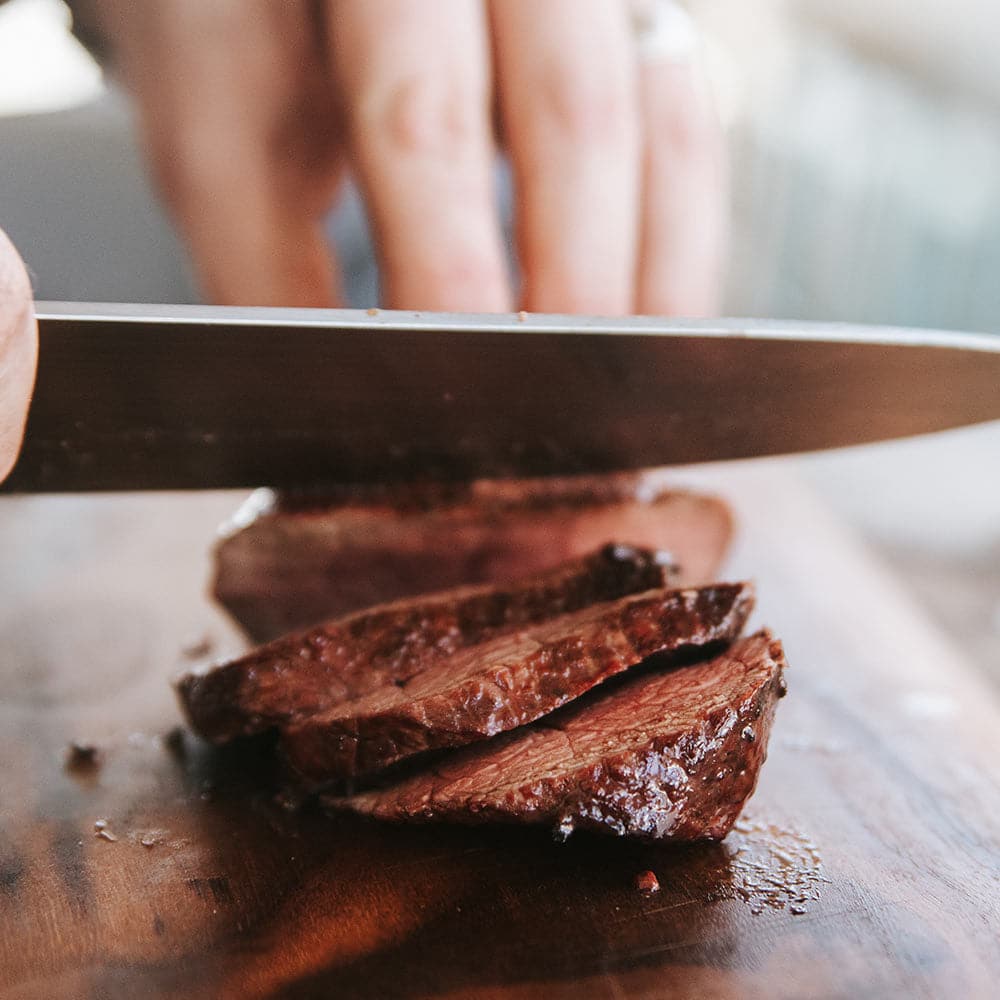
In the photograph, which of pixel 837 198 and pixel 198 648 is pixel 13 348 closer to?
pixel 198 648

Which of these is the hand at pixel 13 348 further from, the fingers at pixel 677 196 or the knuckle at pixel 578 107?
the fingers at pixel 677 196

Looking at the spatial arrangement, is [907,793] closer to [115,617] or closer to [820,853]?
[820,853]

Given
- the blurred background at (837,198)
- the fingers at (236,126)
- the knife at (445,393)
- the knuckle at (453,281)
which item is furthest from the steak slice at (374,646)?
the fingers at (236,126)

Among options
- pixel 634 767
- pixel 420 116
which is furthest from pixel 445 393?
A: pixel 634 767

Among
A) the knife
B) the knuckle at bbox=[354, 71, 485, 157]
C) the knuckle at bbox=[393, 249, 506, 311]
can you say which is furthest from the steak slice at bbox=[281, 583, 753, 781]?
the knuckle at bbox=[354, 71, 485, 157]

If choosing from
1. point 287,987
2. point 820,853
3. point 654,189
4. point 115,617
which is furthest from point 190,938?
point 654,189

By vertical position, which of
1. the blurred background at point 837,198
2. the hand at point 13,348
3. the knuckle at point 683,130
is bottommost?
the blurred background at point 837,198

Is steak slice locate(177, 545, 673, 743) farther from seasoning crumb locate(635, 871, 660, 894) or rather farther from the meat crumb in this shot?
seasoning crumb locate(635, 871, 660, 894)
